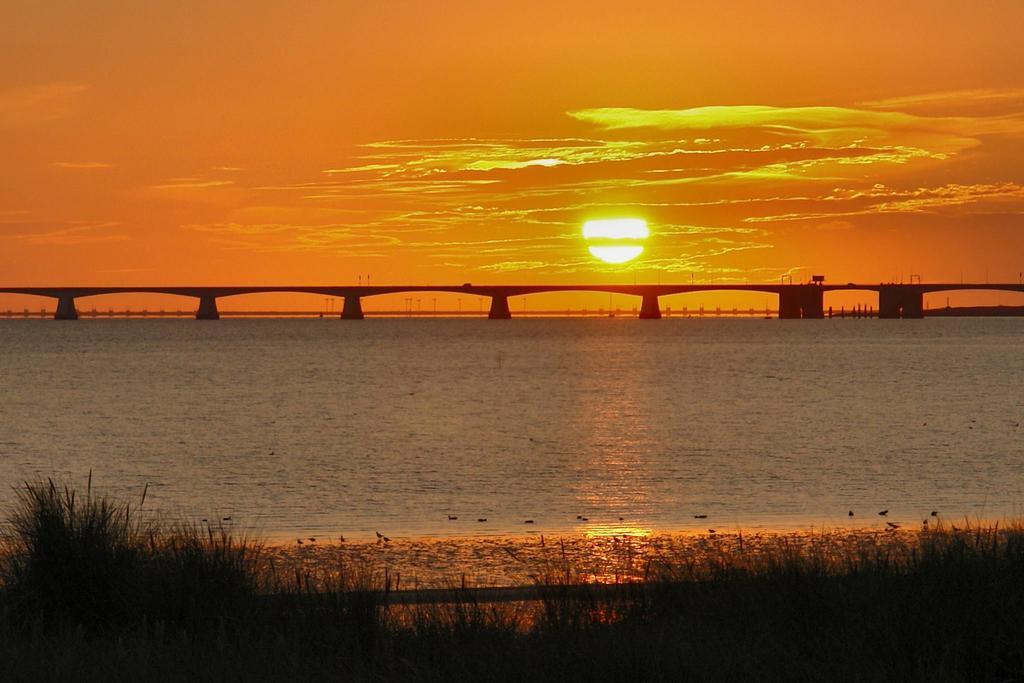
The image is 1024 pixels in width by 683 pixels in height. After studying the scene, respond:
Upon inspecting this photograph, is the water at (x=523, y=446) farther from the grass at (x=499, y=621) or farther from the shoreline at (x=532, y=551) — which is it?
the grass at (x=499, y=621)

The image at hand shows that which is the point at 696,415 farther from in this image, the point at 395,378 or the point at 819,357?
the point at 819,357

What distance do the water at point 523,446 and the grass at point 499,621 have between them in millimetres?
12551

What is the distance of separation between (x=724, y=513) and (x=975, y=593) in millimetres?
18469

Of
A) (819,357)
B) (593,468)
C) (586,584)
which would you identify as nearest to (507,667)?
(586,584)

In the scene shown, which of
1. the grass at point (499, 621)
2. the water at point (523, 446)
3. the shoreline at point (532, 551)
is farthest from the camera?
the water at point (523, 446)

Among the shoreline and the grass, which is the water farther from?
the grass

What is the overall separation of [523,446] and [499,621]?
38517 mm

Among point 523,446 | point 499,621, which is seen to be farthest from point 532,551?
point 523,446

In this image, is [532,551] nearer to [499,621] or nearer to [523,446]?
[499,621]

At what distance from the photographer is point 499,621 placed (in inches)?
472

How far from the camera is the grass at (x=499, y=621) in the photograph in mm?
10570

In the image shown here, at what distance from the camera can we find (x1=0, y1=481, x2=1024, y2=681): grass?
1057cm

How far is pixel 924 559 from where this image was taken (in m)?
12.8

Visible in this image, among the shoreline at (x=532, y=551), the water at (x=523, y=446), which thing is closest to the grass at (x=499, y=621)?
the shoreline at (x=532, y=551)
